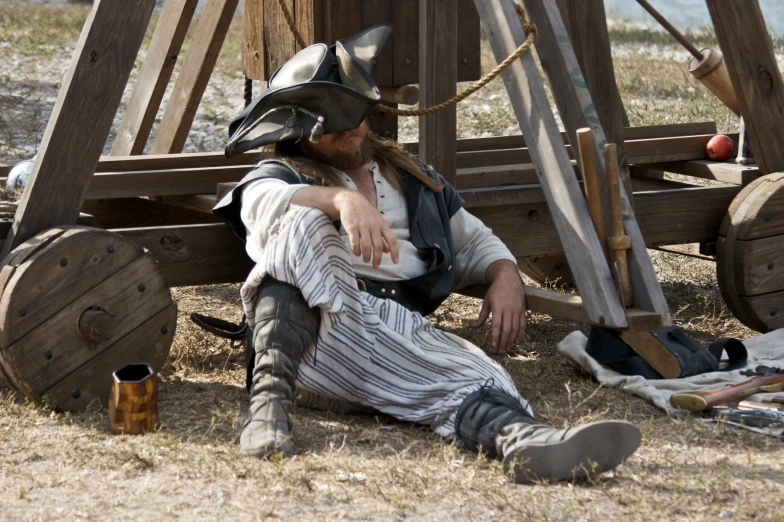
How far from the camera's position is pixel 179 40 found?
529 centimetres

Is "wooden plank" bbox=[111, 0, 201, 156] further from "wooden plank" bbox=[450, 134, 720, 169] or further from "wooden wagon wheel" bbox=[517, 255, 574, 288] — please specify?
"wooden wagon wheel" bbox=[517, 255, 574, 288]

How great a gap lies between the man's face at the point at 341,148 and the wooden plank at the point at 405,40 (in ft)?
4.21

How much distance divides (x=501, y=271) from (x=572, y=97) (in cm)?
68

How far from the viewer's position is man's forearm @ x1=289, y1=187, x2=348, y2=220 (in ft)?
10.5

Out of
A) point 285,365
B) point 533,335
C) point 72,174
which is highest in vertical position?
point 72,174

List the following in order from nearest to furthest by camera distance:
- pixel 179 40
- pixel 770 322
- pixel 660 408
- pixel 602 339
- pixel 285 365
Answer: pixel 285 365, pixel 660 408, pixel 602 339, pixel 770 322, pixel 179 40

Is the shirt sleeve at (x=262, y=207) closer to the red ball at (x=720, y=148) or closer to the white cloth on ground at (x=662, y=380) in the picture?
the white cloth on ground at (x=662, y=380)

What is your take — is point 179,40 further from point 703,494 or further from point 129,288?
point 703,494

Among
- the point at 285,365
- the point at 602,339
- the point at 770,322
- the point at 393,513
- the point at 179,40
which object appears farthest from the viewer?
the point at 179,40

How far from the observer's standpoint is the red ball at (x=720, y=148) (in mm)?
5219

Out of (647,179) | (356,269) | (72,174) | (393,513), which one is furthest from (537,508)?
(647,179)

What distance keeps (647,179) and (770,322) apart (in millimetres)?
1201

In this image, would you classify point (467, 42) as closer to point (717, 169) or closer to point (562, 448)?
point (717, 169)

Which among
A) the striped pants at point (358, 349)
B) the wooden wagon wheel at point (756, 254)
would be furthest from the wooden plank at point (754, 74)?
the striped pants at point (358, 349)
